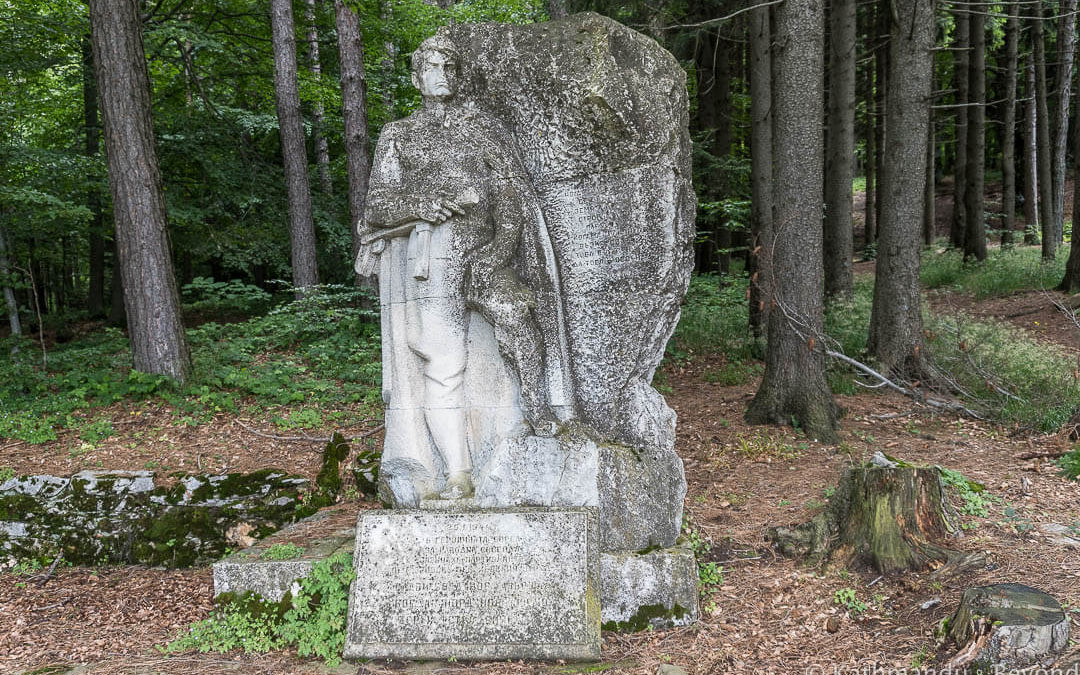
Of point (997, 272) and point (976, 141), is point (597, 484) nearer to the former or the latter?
point (997, 272)

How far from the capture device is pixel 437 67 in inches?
170

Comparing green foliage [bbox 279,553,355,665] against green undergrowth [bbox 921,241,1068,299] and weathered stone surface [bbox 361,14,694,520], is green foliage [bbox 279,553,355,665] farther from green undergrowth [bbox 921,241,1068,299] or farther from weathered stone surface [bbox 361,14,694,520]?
green undergrowth [bbox 921,241,1068,299]

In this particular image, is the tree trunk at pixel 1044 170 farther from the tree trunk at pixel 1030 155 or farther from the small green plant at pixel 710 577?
the small green plant at pixel 710 577

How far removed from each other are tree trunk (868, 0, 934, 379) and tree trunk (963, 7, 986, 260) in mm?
7290

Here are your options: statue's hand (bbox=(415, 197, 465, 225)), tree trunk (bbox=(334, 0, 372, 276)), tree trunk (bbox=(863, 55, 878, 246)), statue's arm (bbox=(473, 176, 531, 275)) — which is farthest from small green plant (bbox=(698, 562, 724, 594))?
tree trunk (bbox=(863, 55, 878, 246))

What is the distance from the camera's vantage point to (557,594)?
374cm

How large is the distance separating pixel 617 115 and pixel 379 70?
1164cm

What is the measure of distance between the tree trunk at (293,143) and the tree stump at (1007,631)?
10.2 metres

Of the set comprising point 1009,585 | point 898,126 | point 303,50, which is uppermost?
point 303,50

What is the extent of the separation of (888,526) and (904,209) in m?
4.93

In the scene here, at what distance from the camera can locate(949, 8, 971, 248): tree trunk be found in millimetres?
14133

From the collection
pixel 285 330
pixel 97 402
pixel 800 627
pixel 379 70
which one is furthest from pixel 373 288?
pixel 800 627

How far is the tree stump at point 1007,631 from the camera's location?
10.3ft

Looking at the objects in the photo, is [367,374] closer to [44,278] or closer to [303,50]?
[303,50]
